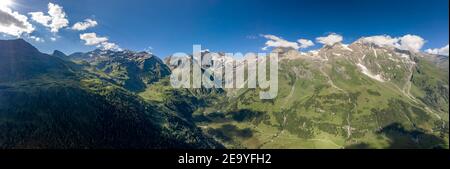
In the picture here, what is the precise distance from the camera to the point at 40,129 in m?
188
